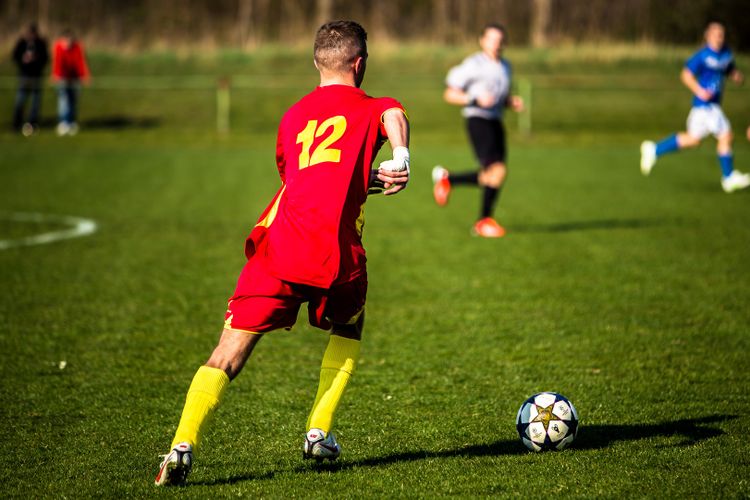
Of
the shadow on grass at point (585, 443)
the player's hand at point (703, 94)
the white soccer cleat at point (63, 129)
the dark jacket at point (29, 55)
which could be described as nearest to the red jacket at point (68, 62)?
the dark jacket at point (29, 55)

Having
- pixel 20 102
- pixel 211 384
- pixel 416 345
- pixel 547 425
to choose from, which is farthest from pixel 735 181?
pixel 20 102

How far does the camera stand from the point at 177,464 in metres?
3.87

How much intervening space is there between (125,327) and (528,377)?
3.07 metres

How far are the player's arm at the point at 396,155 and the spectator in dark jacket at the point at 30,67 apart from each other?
2292cm

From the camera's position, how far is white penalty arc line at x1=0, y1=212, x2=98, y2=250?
36.6 ft

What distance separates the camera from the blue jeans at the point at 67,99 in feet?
81.0

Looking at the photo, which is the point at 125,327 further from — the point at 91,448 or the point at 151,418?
the point at 91,448

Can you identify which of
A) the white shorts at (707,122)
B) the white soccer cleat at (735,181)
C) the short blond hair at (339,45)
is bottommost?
the white soccer cleat at (735,181)

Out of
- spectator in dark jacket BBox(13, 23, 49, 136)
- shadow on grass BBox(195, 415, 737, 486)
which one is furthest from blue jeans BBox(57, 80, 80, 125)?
shadow on grass BBox(195, 415, 737, 486)

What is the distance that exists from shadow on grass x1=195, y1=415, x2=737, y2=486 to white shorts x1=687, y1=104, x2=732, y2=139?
394 inches

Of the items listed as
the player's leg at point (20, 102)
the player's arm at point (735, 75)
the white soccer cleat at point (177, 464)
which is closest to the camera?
the white soccer cleat at point (177, 464)

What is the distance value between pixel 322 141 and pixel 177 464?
55.2 inches

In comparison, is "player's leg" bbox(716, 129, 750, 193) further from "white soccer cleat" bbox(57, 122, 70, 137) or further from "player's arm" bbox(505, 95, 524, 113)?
"white soccer cleat" bbox(57, 122, 70, 137)

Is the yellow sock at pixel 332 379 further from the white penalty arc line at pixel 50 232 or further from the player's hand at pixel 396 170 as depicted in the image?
the white penalty arc line at pixel 50 232
